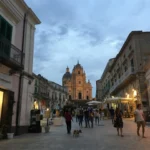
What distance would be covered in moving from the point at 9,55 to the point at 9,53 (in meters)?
0.14

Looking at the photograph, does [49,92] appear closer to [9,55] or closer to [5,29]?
[5,29]

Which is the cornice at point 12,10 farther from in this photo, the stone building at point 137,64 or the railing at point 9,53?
the stone building at point 137,64

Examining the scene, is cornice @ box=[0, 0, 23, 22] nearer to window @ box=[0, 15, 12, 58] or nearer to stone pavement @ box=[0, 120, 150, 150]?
window @ box=[0, 15, 12, 58]

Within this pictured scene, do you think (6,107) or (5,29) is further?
(5,29)

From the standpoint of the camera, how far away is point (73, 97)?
11138cm

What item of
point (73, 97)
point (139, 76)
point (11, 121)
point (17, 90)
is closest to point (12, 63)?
point (17, 90)

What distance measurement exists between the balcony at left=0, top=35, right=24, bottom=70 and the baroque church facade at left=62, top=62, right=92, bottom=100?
99564 mm

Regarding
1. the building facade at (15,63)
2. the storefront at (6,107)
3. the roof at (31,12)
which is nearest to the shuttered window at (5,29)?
the building facade at (15,63)

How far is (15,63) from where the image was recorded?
10.8m

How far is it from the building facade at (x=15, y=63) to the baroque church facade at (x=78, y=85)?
97.6 m

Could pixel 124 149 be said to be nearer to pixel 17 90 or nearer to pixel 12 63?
pixel 12 63

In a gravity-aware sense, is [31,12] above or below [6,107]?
above

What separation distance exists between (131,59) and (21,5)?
21.9 m

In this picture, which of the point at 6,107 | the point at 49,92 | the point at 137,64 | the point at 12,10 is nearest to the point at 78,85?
the point at 49,92
